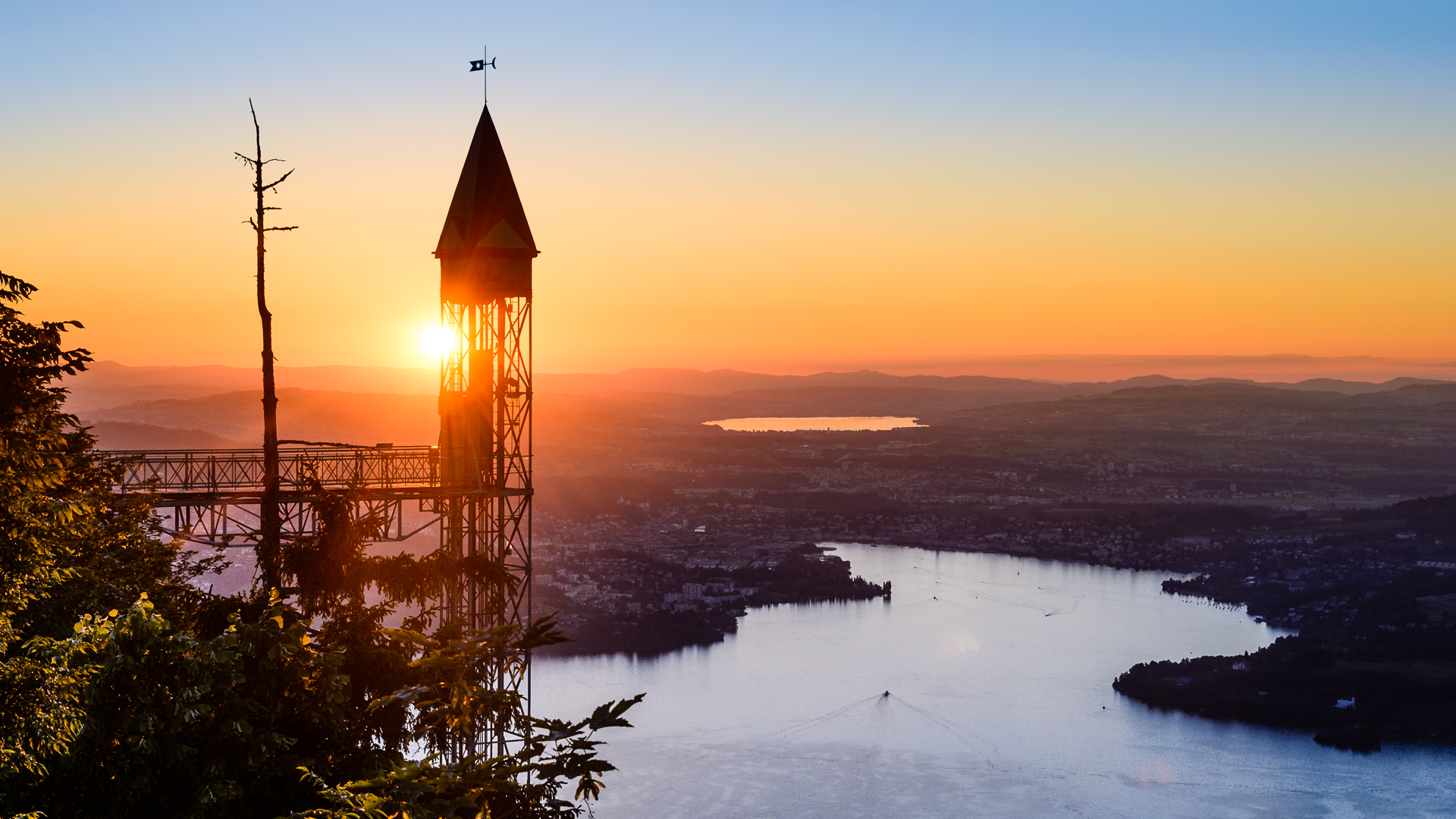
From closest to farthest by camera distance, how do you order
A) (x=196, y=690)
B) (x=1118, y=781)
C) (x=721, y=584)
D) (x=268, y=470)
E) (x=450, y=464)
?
(x=196, y=690) → (x=268, y=470) → (x=450, y=464) → (x=1118, y=781) → (x=721, y=584)

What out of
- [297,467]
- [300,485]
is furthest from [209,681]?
[297,467]

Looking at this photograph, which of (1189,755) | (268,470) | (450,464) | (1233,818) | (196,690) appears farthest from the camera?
(1189,755)

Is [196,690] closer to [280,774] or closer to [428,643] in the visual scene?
[280,774]

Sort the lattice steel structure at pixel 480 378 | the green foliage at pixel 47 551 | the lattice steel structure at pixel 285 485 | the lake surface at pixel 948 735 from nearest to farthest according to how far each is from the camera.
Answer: the green foliage at pixel 47 551 < the lattice steel structure at pixel 285 485 < the lattice steel structure at pixel 480 378 < the lake surface at pixel 948 735

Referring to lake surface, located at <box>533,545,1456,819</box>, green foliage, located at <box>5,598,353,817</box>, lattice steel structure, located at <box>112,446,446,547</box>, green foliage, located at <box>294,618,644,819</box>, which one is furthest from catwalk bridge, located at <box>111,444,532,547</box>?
lake surface, located at <box>533,545,1456,819</box>

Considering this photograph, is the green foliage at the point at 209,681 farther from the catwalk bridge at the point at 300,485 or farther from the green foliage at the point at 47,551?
the catwalk bridge at the point at 300,485

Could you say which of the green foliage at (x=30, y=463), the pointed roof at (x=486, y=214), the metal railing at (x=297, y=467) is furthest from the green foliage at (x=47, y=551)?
the pointed roof at (x=486, y=214)

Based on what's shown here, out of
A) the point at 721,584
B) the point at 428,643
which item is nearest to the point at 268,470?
the point at 428,643

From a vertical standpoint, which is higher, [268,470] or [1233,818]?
[268,470]
